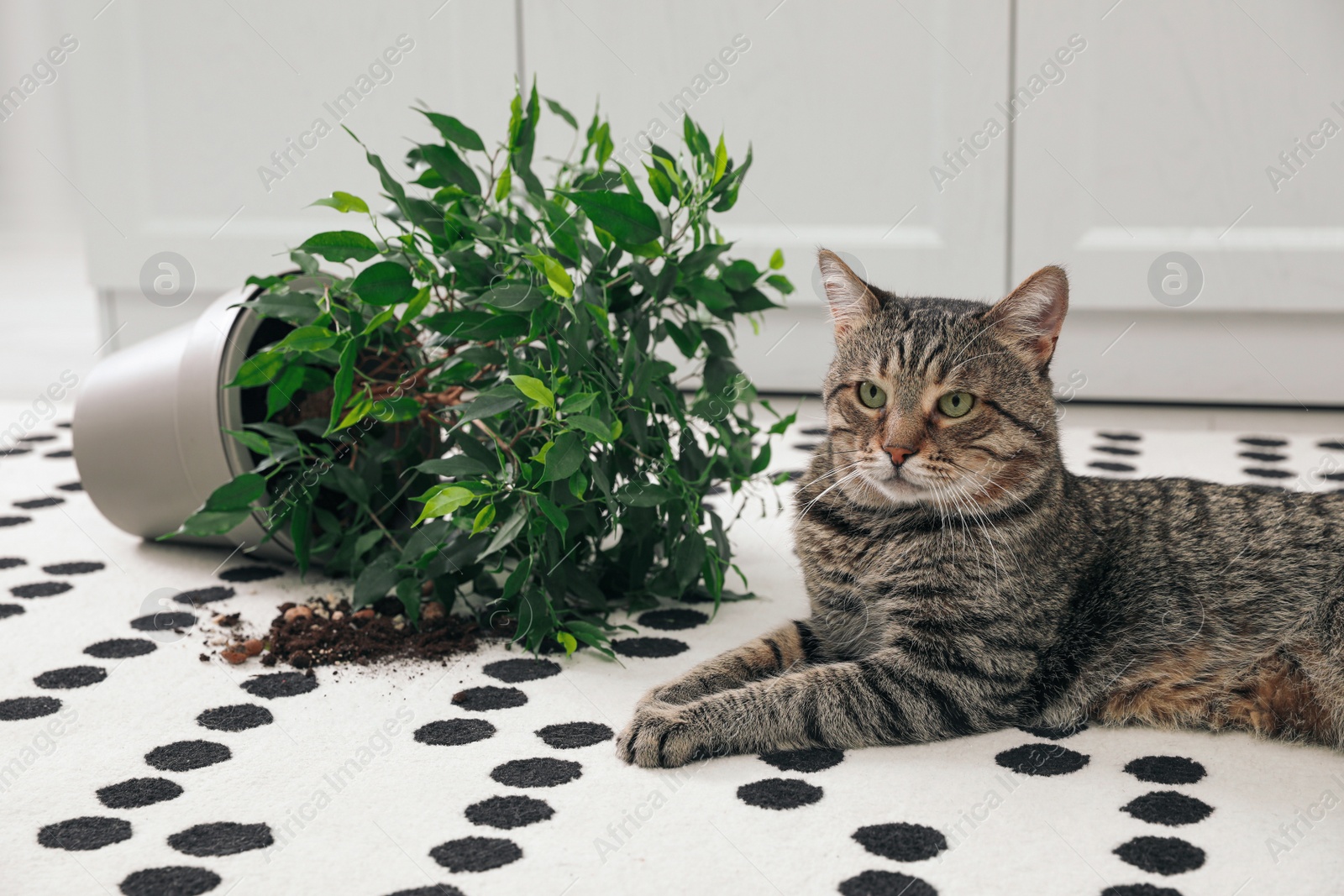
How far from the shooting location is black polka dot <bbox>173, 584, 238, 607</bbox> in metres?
1.51

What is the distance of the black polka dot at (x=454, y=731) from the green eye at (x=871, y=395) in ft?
1.71

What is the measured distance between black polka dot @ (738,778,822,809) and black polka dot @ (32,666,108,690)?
75 centimetres

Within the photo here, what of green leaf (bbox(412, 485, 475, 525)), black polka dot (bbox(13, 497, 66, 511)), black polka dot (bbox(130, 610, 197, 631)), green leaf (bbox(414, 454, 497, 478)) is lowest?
black polka dot (bbox(130, 610, 197, 631))

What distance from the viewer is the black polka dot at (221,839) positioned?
0.93 meters

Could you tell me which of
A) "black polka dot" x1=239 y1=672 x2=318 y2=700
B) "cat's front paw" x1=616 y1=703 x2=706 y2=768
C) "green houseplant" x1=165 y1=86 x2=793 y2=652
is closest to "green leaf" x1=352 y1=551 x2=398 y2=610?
"green houseplant" x1=165 y1=86 x2=793 y2=652

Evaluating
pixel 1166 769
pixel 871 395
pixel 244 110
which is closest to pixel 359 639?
pixel 871 395

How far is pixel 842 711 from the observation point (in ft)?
3.65

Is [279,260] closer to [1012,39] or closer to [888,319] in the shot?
[1012,39]

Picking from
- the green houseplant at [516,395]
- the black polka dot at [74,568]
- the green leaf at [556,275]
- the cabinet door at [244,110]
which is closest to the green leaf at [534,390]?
the green houseplant at [516,395]

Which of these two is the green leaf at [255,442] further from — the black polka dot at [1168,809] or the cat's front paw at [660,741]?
the black polka dot at [1168,809]

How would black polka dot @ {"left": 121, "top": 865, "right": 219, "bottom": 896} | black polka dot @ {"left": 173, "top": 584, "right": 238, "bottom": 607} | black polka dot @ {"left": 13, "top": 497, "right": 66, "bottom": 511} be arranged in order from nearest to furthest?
black polka dot @ {"left": 121, "top": 865, "right": 219, "bottom": 896} < black polka dot @ {"left": 173, "top": 584, "right": 238, "bottom": 607} < black polka dot @ {"left": 13, "top": 497, "right": 66, "bottom": 511}

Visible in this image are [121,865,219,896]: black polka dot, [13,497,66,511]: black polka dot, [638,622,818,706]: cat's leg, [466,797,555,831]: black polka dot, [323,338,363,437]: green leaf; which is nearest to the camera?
[121,865,219,896]: black polka dot

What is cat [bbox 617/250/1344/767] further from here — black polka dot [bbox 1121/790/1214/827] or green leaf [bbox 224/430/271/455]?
green leaf [bbox 224/430/271/455]

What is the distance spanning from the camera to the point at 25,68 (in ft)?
12.9
